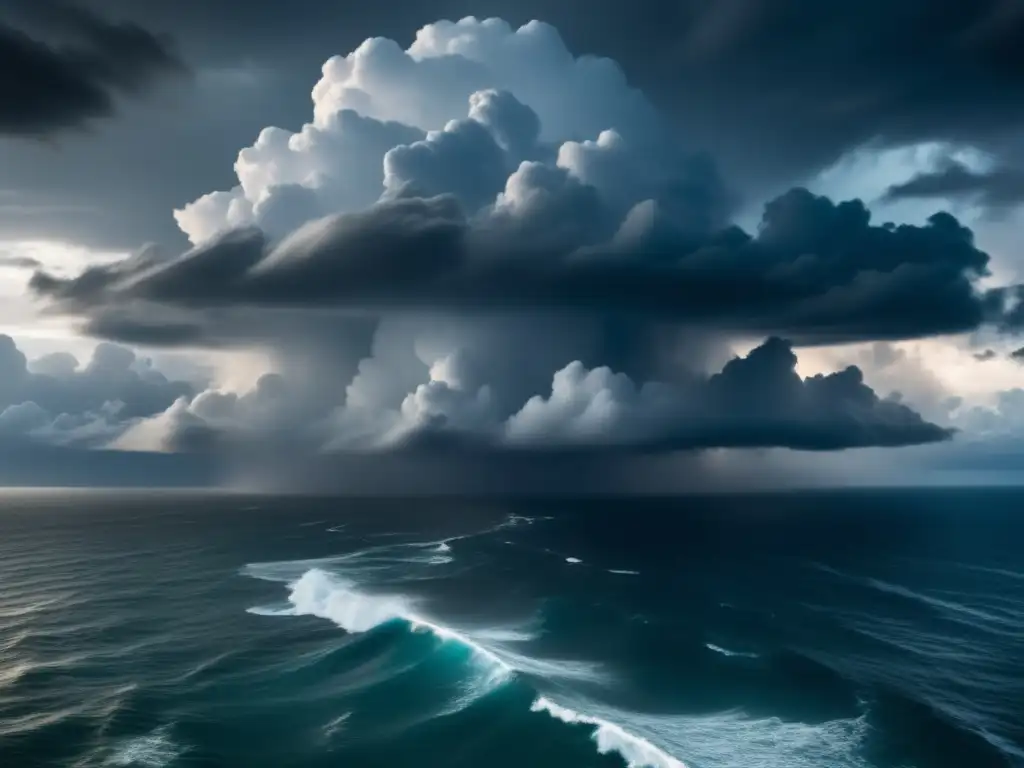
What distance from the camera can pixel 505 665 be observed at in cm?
5188

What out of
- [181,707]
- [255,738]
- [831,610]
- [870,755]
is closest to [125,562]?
[181,707]

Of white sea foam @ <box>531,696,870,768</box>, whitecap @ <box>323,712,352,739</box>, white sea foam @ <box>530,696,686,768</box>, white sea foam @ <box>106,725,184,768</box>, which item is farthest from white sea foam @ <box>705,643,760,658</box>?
white sea foam @ <box>106,725,184,768</box>

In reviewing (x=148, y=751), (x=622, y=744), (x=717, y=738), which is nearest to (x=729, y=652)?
(x=717, y=738)

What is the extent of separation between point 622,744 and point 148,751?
26.1m

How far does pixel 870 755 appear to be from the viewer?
39.4 metres

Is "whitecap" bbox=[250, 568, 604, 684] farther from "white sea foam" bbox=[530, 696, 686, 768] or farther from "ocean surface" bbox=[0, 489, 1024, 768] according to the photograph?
"white sea foam" bbox=[530, 696, 686, 768]

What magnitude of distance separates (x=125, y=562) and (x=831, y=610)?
4241 inches

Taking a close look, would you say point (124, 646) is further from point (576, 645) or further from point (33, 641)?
point (576, 645)

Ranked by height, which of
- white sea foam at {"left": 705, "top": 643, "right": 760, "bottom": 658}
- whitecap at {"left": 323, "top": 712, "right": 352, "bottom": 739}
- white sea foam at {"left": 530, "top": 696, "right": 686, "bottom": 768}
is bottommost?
whitecap at {"left": 323, "top": 712, "right": 352, "bottom": 739}

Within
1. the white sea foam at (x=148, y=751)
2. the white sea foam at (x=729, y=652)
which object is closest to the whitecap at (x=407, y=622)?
the white sea foam at (x=729, y=652)

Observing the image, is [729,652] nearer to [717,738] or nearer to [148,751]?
[717,738]

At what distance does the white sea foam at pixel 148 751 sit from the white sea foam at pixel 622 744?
848 inches

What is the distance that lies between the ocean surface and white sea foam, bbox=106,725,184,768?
0.17 metres

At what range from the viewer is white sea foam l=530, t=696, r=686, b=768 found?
Answer: 36000mm
